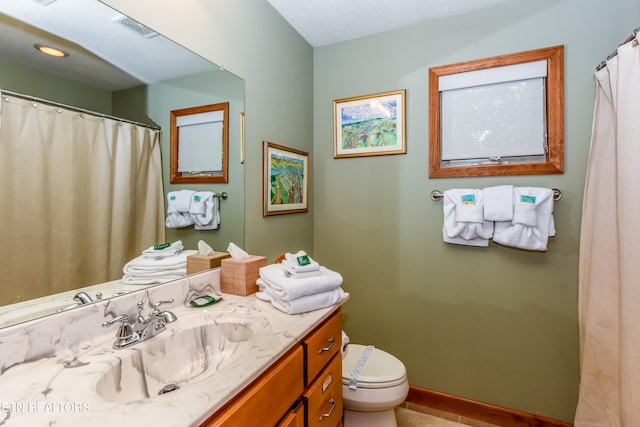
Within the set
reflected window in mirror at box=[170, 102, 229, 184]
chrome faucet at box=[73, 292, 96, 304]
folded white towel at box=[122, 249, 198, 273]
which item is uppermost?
reflected window in mirror at box=[170, 102, 229, 184]

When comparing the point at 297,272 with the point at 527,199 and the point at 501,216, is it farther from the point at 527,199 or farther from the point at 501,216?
the point at 527,199

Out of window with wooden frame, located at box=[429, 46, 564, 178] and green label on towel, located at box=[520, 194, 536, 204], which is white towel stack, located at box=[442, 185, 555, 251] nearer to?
green label on towel, located at box=[520, 194, 536, 204]

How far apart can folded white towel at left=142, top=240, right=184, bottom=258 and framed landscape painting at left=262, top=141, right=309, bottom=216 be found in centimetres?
54

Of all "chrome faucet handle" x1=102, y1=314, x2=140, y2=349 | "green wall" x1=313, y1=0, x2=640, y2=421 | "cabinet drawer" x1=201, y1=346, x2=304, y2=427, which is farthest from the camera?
"green wall" x1=313, y1=0, x2=640, y2=421

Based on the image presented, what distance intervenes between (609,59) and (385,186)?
1.19 meters

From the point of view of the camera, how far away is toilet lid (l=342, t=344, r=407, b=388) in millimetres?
1452

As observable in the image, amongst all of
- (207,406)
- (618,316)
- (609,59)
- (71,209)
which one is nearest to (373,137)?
(609,59)

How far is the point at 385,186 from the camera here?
2.00m

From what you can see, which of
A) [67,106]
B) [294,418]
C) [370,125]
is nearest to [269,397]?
[294,418]

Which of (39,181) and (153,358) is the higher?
(39,181)

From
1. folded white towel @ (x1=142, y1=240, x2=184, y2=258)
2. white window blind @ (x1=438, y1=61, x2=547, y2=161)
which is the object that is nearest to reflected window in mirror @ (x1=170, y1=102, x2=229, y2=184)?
folded white towel @ (x1=142, y1=240, x2=184, y2=258)

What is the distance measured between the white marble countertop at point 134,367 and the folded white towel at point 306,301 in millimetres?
25

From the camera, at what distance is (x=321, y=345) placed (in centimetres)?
113

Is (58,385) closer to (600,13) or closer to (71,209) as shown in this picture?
(71,209)
